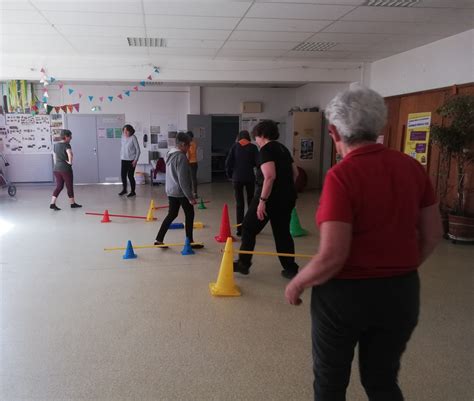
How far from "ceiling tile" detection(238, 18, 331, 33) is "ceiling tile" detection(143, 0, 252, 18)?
1.12ft

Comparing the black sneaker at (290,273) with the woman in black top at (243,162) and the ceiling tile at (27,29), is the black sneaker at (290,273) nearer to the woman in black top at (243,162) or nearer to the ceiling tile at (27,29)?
the woman in black top at (243,162)

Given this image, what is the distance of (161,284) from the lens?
3510 millimetres

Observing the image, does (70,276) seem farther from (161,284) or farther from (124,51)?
(124,51)

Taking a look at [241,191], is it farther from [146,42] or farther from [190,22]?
[146,42]

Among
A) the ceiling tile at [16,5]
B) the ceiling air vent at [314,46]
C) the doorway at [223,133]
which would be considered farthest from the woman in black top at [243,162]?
the doorway at [223,133]

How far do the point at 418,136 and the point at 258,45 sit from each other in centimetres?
287

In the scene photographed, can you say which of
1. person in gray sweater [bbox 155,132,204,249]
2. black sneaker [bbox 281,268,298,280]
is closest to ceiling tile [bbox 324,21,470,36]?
person in gray sweater [bbox 155,132,204,249]

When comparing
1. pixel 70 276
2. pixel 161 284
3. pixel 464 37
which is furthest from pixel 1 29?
pixel 464 37

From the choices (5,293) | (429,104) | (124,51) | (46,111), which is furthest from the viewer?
(46,111)

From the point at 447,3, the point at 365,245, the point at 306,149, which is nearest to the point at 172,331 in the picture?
the point at 365,245

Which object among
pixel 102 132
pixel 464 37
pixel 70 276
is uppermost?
pixel 464 37

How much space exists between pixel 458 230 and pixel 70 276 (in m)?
4.50

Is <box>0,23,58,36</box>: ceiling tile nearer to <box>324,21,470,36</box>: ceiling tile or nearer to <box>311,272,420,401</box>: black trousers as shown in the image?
<box>324,21,470,36</box>: ceiling tile

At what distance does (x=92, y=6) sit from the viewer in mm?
4277
